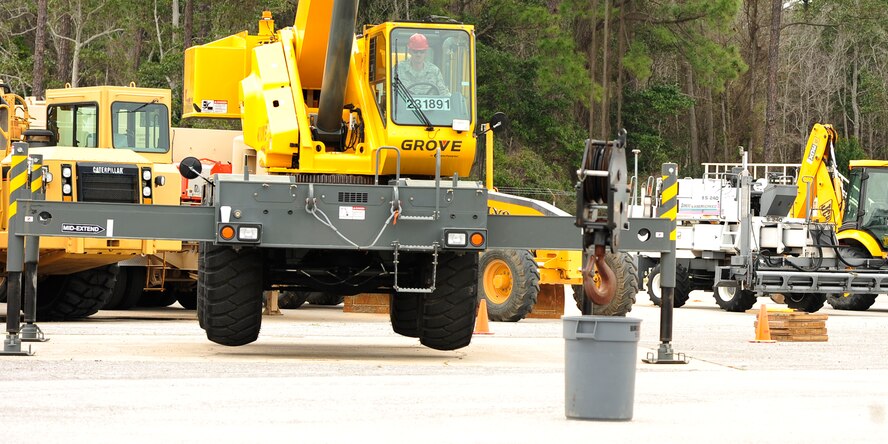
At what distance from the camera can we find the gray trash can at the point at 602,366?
10.3 meters

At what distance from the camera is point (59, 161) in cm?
1959

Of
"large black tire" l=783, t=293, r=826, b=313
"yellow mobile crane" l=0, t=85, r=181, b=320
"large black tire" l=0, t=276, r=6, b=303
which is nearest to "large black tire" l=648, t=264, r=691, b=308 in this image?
"large black tire" l=783, t=293, r=826, b=313

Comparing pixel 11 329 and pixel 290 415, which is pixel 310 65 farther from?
pixel 290 415

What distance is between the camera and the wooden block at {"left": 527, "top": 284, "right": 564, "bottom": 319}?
2464 cm

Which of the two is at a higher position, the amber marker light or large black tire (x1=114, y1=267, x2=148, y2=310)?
the amber marker light

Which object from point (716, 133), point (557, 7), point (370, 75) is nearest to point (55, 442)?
point (370, 75)

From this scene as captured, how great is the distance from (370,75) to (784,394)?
5.61 metres

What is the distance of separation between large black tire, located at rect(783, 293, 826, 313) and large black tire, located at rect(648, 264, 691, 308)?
8.09 ft

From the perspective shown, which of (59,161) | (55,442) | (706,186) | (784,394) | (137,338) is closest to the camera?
(55,442)

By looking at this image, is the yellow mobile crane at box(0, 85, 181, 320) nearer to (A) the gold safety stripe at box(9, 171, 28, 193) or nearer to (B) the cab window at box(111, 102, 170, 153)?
(B) the cab window at box(111, 102, 170, 153)

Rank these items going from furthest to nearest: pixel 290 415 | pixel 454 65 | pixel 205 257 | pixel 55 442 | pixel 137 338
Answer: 1. pixel 137 338
2. pixel 454 65
3. pixel 205 257
4. pixel 290 415
5. pixel 55 442

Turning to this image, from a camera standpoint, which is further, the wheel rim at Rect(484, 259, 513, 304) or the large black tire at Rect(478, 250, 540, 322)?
the wheel rim at Rect(484, 259, 513, 304)

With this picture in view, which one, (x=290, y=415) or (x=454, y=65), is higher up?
(x=454, y=65)

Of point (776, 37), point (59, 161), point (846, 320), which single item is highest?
point (776, 37)
